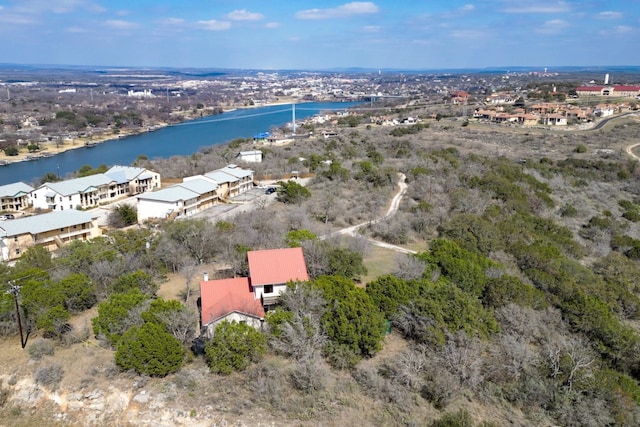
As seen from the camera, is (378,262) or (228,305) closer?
(228,305)

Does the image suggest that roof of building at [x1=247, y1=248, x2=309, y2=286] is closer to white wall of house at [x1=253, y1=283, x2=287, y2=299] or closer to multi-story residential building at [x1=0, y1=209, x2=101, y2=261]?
white wall of house at [x1=253, y1=283, x2=287, y2=299]

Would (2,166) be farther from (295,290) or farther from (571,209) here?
(571,209)

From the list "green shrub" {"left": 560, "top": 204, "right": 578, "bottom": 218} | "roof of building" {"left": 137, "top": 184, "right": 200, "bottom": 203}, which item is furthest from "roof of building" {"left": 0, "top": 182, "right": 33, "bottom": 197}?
"green shrub" {"left": 560, "top": 204, "right": 578, "bottom": 218}

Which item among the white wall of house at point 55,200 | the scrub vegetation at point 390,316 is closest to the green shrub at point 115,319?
the scrub vegetation at point 390,316

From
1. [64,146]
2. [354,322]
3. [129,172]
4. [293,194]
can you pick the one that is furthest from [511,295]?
[64,146]

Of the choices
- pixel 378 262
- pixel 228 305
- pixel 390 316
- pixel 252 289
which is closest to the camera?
pixel 228 305

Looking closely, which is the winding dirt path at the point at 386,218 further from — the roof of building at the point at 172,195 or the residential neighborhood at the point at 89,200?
the residential neighborhood at the point at 89,200

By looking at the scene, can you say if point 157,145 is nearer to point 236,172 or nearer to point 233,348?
point 236,172
